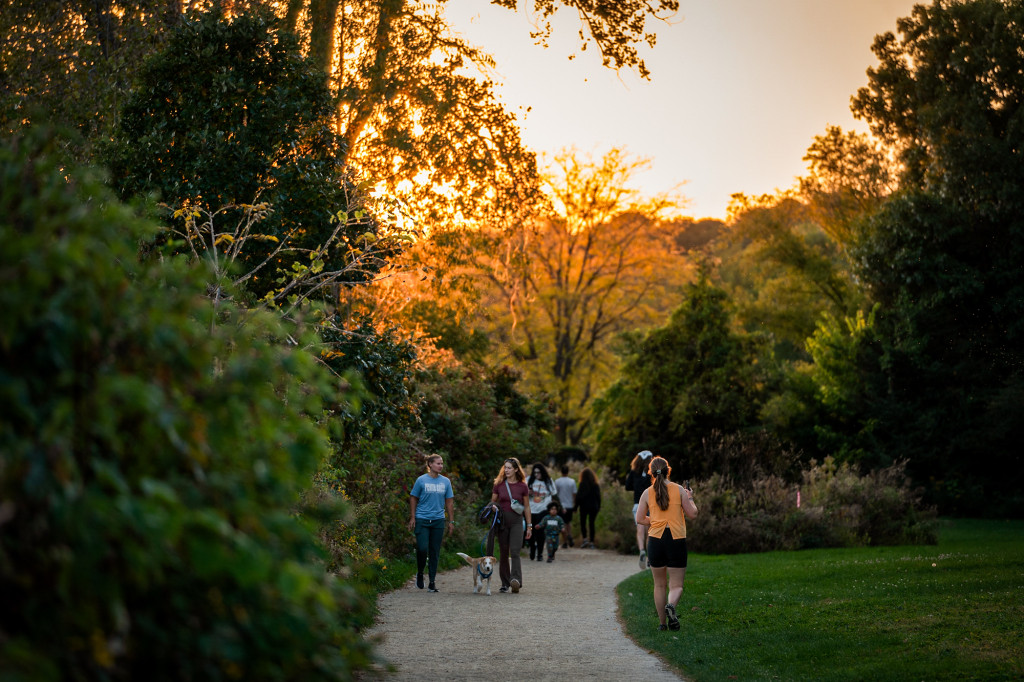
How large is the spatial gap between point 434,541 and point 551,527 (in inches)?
240

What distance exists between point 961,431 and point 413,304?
17.3 m

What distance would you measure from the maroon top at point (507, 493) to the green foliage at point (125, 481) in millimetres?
11601


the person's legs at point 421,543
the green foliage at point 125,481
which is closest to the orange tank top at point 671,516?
the person's legs at point 421,543

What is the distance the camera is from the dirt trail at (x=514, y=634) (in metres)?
8.57

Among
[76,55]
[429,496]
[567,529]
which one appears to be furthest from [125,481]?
[567,529]

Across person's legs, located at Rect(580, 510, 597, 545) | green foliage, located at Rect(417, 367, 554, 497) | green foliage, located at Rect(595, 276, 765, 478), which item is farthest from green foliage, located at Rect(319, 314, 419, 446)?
green foliage, located at Rect(595, 276, 765, 478)

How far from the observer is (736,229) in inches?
1704

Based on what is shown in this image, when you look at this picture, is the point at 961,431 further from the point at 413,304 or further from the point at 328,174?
the point at 328,174

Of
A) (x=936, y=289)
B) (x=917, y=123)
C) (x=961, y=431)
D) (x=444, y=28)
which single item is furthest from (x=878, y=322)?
(x=444, y=28)

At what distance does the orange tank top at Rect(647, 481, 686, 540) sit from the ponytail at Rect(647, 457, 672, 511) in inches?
1.9

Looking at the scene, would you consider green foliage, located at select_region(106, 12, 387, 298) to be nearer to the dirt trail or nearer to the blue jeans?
the blue jeans

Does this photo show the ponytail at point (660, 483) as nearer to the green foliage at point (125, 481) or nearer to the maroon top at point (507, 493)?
the maroon top at point (507, 493)

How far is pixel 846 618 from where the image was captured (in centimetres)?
1109

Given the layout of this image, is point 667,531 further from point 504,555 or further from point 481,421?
point 481,421
